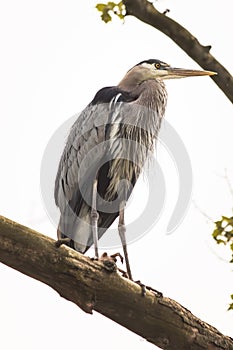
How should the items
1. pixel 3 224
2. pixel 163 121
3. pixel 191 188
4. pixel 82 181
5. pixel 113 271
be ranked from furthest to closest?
Result: 1. pixel 163 121
2. pixel 82 181
3. pixel 191 188
4. pixel 113 271
5. pixel 3 224

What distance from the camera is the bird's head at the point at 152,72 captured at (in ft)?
13.9

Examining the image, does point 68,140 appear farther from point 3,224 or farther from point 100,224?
point 3,224

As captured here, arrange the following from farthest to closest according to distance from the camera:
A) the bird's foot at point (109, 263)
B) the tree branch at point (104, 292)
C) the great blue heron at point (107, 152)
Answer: the great blue heron at point (107, 152)
the bird's foot at point (109, 263)
the tree branch at point (104, 292)

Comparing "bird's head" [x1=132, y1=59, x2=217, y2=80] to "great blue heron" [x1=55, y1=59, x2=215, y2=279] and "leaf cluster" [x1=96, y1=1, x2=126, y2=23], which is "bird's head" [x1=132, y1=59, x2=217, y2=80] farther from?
A: "leaf cluster" [x1=96, y1=1, x2=126, y2=23]

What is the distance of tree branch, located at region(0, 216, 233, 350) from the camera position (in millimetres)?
2267

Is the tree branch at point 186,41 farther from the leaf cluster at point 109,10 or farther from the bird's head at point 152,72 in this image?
the bird's head at point 152,72

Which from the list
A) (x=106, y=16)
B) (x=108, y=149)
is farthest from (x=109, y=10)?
(x=108, y=149)

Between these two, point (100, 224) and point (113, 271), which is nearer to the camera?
point (113, 271)

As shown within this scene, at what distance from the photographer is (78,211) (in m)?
4.09

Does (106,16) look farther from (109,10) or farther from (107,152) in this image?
(107,152)

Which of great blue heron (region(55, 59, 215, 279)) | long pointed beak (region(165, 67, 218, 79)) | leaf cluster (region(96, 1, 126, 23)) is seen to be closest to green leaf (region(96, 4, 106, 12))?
leaf cluster (region(96, 1, 126, 23))

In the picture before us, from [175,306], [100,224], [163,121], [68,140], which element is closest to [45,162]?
[68,140]

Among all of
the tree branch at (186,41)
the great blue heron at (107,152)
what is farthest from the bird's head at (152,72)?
the tree branch at (186,41)

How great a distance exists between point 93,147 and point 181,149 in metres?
0.53
